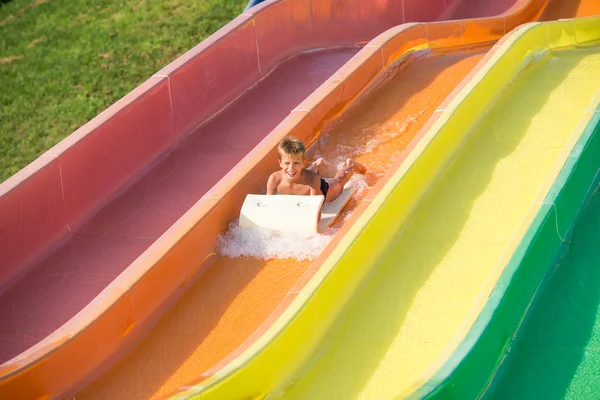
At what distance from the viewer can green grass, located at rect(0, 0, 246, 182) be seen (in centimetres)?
1124

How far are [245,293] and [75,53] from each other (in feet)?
24.8

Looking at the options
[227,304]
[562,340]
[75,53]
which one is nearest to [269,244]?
[227,304]

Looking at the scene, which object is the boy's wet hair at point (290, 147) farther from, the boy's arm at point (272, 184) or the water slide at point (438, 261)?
the water slide at point (438, 261)

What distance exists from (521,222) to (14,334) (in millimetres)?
3214

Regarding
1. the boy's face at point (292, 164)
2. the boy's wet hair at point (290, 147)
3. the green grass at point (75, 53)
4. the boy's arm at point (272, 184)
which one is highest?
the boy's wet hair at point (290, 147)

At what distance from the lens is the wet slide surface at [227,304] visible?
5348mm

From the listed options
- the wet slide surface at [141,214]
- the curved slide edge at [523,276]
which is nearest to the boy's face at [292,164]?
the wet slide surface at [141,214]

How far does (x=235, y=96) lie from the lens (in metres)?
8.84

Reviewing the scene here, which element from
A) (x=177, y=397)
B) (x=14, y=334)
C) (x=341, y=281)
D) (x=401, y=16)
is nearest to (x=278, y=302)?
(x=341, y=281)

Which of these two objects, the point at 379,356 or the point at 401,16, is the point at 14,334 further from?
the point at 401,16

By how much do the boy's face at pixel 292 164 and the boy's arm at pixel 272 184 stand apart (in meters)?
0.11

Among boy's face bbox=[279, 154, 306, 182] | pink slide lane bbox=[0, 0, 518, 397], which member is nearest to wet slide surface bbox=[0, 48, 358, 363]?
pink slide lane bbox=[0, 0, 518, 397]

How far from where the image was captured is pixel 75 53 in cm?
1259

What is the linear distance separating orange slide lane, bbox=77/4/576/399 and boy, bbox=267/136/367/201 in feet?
0.51
